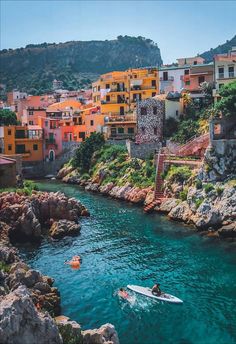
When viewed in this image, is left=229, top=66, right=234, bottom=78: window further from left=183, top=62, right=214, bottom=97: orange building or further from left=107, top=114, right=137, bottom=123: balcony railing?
left=107, top=114, right=137, bottom=123: balcony railing

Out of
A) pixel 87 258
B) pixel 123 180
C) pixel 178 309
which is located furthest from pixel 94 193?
pixel 178 309

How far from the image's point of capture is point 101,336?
22.8 metres

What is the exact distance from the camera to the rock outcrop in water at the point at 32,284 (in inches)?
799

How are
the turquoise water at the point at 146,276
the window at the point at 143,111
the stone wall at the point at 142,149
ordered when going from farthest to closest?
1. the window at the point at 143,111
2. the stone wall at the point at 142,149
3. the turquoise water at the point at 146,276

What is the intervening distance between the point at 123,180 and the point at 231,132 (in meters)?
17.2

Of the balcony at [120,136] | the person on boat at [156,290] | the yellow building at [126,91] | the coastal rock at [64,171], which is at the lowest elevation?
the person on boat at [156,290]

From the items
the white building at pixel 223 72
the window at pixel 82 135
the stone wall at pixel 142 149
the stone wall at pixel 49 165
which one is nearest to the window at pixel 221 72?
the white building at pixel 223 72

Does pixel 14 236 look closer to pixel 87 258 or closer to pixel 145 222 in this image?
pixel 87 258

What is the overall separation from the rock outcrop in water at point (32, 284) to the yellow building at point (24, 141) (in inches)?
1410

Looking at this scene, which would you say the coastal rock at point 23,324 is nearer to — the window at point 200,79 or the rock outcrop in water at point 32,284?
the rock outcrop in water at point 32,284

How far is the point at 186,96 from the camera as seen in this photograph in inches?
3115

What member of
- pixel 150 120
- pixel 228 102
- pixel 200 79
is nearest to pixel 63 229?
pixel 228 102

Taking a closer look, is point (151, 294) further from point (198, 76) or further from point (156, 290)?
point (198, 76)

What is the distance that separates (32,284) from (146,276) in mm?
9657
